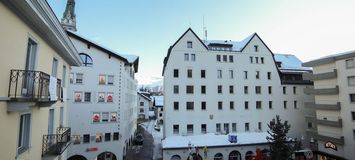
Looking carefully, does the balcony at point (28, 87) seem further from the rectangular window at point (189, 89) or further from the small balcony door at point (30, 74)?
the rectangular window at point (189, 89)

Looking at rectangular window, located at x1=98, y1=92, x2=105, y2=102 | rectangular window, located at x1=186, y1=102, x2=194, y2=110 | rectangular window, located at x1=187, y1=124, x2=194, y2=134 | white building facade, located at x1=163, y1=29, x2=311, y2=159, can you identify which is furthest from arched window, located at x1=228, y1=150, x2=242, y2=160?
rectangular window, located at x1=98, y1=92, x2=105, y2=102

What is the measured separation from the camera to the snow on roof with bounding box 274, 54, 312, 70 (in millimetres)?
42856

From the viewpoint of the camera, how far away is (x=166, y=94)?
33.4 m

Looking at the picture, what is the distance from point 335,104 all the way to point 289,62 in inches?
642

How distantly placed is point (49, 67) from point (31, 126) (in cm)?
361

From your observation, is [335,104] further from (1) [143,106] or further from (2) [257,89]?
(1) [143,106]

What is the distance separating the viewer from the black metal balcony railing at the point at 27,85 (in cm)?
743

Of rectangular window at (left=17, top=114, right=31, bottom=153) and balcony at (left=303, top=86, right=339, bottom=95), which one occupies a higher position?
balcony at (left=303, top=86, right=339, bottom=95)

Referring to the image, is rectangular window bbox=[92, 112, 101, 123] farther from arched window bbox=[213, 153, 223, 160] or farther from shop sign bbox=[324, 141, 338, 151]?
shop sign bbox=[324, 141, 338, 151]

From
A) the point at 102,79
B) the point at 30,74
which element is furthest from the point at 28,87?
the point at 102,79

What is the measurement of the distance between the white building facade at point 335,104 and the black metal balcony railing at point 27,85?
33521mm

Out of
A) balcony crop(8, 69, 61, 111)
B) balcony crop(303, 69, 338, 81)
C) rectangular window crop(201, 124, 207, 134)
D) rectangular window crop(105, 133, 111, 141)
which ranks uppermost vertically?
balcony crop(303, 69, 338, 81)

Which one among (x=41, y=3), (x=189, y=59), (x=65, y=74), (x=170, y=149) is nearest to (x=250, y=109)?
(x=189, y=59)

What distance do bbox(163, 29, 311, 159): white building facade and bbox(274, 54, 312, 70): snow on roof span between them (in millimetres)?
3653
